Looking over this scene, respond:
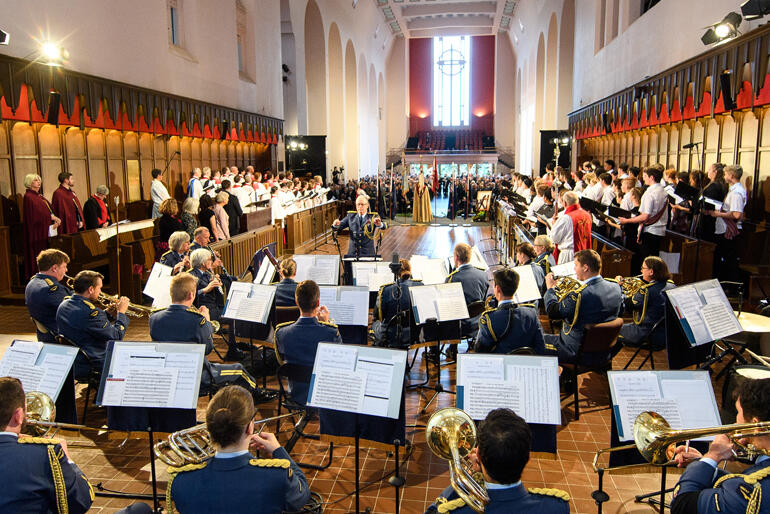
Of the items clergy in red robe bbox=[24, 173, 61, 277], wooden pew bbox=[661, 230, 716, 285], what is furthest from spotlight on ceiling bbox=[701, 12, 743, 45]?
clergy in red robe bbox=[24, 173, 61, 277]

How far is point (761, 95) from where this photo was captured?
8.30m

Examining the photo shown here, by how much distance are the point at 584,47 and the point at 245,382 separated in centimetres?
1977

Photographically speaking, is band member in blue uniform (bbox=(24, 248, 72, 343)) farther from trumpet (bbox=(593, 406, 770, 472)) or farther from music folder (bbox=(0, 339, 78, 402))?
trumpet (bbox=(593, 406, 770, 472))

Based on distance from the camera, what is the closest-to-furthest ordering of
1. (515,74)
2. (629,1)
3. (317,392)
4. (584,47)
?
(317,392) < (629,1) < (584,47) < (515,74)

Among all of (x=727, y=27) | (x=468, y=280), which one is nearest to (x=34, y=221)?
(x=468, y=280)

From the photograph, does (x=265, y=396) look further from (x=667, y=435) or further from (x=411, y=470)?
(x=667, y=435)

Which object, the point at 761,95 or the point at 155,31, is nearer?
the point at 761,95

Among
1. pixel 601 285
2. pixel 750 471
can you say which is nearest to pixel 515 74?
pixel 601 285

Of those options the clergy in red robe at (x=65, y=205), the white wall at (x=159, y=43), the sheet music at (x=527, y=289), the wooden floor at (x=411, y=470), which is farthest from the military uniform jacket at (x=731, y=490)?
the white wall at (x=159, y=43)

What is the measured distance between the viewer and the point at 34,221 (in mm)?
8898

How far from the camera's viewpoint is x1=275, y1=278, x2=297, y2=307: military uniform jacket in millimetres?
6012

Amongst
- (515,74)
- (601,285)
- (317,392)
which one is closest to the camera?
(317,392)

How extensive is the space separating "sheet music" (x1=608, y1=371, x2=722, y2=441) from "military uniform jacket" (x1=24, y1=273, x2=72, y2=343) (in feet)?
14.5

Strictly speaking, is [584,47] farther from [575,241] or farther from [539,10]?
[575,241]
